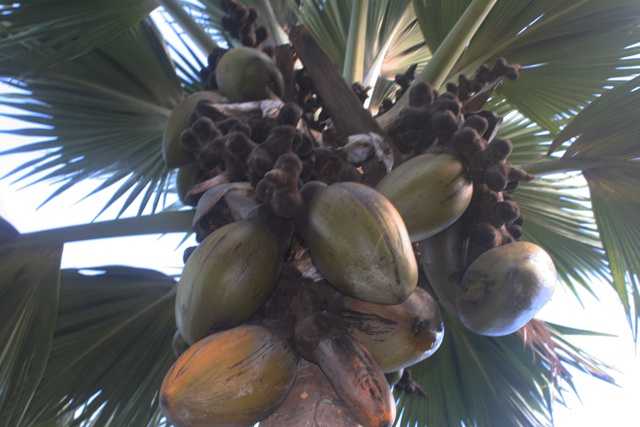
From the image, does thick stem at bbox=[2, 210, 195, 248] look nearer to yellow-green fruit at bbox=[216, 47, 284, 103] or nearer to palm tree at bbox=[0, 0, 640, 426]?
palm tree at bbox=[0, 0, 640, 426]

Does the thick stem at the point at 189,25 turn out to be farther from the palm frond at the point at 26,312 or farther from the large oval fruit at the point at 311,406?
the large oval fruit at the point at 311,406

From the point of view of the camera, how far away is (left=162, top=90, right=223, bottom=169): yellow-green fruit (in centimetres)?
215

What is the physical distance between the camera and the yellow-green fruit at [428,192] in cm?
153

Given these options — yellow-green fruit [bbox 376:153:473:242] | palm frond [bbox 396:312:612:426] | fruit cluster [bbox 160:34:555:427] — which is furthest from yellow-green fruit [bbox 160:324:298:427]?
palm frond [bbox 396:312:612:426]

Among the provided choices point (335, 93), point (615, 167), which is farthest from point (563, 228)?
point (335, 93)

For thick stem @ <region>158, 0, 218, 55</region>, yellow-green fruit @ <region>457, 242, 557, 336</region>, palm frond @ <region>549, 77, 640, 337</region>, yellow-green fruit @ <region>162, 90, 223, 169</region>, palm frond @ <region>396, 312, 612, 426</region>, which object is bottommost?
palm frond @ <region>396, 312, 612, 426</region>

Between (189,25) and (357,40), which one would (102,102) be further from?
(357,40)

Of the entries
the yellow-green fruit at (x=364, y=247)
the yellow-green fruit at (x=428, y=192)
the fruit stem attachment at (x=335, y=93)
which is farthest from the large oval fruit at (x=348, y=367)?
the fruit stem attachment at (x=335, y=93)

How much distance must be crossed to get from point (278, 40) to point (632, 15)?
1.72 meters

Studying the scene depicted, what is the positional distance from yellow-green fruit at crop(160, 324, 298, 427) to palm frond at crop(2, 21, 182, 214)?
6.11 feet

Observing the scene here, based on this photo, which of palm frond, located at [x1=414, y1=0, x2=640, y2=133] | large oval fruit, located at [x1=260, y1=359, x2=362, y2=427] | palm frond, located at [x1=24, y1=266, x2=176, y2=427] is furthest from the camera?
palm frond, located at [x1=414, y1=0, x2=640, y2=133]

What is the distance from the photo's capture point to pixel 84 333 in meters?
2.69

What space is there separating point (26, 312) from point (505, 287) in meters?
1.95

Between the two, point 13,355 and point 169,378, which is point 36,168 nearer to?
point 13,355
